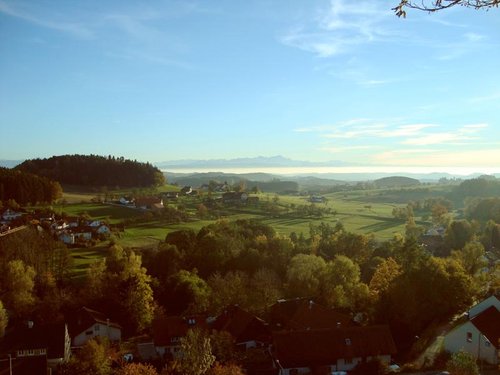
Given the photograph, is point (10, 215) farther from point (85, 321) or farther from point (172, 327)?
point (172, 327)

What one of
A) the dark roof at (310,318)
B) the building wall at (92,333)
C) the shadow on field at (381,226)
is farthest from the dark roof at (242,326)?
the shadow on field at (381,226)

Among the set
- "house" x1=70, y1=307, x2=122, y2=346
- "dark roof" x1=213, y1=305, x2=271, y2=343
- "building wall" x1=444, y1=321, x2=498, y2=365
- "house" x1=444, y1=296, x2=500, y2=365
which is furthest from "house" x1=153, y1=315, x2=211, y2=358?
"building wall" x1=444, y1=321, x2=498, y2=365

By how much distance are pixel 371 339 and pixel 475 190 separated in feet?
400

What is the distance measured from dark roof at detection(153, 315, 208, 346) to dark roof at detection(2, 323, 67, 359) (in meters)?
6.07

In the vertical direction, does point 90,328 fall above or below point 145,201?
below

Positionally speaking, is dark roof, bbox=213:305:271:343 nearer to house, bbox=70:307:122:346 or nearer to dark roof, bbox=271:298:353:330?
dark roof, bbox=271:298:353:330

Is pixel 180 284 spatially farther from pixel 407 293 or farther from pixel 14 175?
pixel 14 175

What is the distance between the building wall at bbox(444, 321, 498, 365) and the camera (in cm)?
2544

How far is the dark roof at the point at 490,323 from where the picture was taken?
84.4 ft

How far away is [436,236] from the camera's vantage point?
6956 centimetres

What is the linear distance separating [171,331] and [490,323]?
783 inches

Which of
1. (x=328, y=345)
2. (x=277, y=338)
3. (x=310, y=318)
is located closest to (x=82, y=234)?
(x=310, y=318)

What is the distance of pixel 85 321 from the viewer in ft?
119

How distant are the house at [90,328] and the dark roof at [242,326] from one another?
8319 mm
